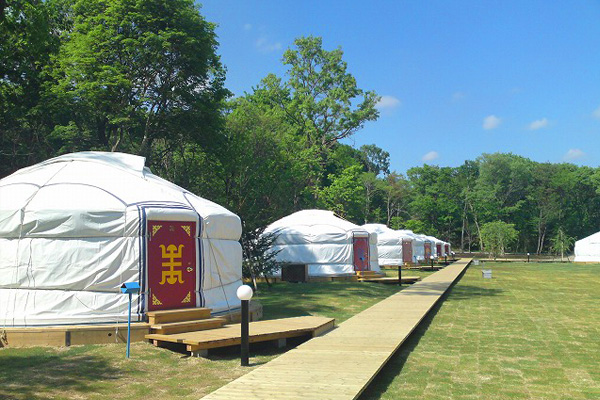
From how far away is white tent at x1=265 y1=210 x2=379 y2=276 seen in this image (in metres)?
20.4

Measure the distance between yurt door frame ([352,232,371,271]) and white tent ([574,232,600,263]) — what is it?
102 ft

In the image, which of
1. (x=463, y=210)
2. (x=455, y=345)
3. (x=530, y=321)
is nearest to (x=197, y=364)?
(x=455, y=345)

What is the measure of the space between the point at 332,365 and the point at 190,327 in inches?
116

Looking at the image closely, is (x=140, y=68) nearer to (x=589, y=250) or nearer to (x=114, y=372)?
(x=114, y=372)

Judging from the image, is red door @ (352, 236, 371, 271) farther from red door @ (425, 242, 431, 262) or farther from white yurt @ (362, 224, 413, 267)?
red door @ (425, 242, 431, 262)

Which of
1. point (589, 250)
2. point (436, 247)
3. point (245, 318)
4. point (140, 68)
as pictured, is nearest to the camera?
point (245, 318)

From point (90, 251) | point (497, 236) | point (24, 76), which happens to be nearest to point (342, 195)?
point (497, 236)

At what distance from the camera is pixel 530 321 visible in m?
10.8

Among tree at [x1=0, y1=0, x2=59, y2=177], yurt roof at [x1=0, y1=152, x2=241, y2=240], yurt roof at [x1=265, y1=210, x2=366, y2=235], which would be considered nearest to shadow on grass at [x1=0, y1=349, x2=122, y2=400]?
yurt roof at [x1=0, y1=152, x2=241, y2=240]

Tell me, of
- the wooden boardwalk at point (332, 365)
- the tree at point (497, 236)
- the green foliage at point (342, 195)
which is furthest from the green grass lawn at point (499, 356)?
the tree at point (497, 236)

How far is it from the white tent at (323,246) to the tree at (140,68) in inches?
207

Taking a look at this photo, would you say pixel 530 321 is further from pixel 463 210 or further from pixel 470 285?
pixel 463 210

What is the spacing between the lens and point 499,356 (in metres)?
7.38

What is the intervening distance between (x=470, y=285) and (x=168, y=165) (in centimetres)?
1513
